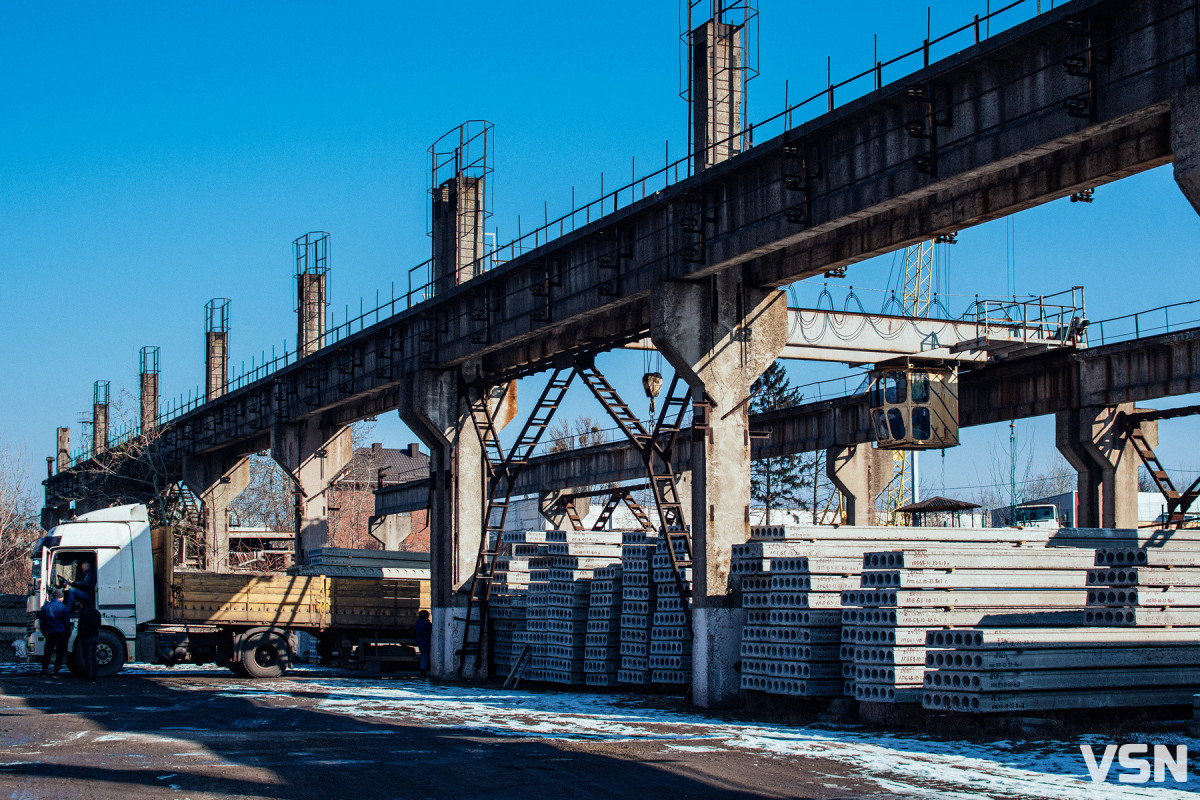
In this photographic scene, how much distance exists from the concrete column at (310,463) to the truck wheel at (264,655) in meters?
9.07

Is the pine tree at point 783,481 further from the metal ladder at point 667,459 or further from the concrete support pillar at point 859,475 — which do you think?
the metal ladder at point 667,459

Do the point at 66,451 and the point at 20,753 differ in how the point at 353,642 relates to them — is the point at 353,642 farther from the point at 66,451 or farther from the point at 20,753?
the point at 66,451

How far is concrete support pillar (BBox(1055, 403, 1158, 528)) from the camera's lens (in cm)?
2648

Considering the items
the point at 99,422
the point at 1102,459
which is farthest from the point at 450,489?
the point at 99,422

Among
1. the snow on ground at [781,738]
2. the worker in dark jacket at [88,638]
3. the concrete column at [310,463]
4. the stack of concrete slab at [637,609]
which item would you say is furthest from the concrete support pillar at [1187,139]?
the concrete column at [310,463]

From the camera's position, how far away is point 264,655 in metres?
26.9

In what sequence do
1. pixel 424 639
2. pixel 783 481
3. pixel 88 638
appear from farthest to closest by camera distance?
pixel 783 481, pixel 424 639, pixel 88 638

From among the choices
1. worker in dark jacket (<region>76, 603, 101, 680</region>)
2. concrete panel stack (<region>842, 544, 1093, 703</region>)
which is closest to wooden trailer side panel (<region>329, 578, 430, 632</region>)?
worker in dark jacket (<region>76, 603, 101, 680</region>)

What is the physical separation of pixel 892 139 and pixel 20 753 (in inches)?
475

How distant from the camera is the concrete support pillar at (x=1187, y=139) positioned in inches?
468

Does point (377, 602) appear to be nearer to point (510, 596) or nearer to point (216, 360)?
point (510, 596)

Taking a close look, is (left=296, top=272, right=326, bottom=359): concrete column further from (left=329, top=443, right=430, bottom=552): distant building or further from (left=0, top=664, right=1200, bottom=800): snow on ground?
(left=329, top=443, right=430, bottom=552): distant building

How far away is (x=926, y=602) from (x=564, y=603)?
31.0ft

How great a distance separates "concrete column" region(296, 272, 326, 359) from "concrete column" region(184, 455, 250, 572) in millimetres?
6478
